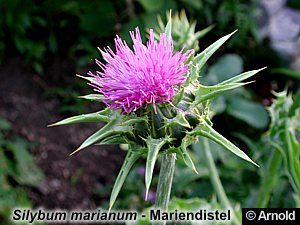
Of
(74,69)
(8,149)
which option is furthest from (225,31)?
(8,149)

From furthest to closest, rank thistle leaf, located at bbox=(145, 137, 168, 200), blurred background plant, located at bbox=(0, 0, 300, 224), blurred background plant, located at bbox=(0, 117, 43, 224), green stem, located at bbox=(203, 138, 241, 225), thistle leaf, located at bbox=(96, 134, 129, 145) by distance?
blurred background plant, located at bbox=(0, 0, 300, 224)
blurred background plant, located at bbox=(0, 117, 43, 224)
green stem, located at bbox=(203, 138, 241, 225)
thistle leaf, located at bbox=(96, 134, 129, 145)
thistle leaf, located at bbox=(145, 137, 168, 200)

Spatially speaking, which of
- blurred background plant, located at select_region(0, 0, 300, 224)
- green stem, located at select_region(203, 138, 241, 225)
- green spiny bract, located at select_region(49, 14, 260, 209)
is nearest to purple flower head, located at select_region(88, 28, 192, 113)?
green spiny bract, located at select_region(49, 14, 260, 209)

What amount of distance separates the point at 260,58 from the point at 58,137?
6.13 ft

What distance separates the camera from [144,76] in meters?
1.14

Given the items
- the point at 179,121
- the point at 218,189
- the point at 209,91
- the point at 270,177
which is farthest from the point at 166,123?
the point at 270,177

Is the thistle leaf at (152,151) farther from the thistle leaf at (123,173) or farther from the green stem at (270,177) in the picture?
the green stem at (270,177)

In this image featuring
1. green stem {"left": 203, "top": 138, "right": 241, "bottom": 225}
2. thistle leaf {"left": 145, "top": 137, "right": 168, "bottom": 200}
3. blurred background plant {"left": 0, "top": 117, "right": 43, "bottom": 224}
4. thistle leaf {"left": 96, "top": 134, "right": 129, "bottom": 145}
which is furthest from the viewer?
blurred background plant {"left": 0, "top": 117, "right": 43, "bottom": 224}

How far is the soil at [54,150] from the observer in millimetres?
3434

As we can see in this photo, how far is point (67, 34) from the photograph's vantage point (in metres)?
4.52

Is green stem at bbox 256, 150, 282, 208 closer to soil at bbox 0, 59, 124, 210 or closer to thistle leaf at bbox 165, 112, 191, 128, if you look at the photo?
thistle leaf at bbox 165, 112, 191, 128

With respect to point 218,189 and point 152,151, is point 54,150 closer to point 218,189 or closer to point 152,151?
point 218,189

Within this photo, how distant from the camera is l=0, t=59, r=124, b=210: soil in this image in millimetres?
3434

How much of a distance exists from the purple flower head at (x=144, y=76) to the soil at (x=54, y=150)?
2.26m

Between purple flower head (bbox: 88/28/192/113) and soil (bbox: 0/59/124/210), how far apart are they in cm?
226
